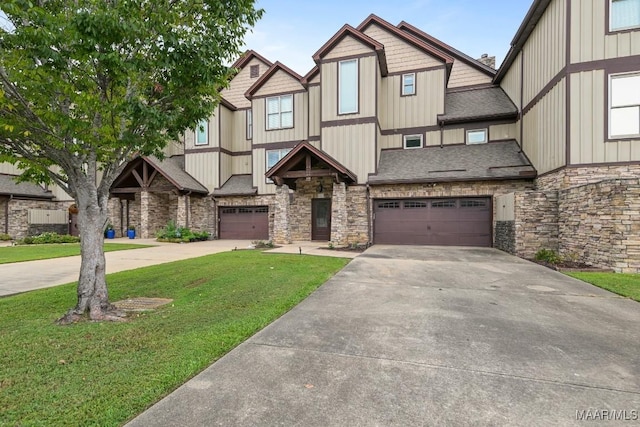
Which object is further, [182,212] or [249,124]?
[249,124]

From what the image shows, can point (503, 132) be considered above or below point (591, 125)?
above

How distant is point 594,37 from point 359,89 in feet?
28.5

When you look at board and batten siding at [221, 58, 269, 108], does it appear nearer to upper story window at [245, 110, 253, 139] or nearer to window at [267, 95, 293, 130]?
upper story window at [245, 110, 253, 139]

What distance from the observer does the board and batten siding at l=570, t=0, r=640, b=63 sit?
8.98 m

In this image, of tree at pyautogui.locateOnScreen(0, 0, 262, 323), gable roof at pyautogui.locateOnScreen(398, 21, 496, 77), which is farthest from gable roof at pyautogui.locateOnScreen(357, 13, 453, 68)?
tree at pyautogui.locateOnScreen(0, 0, 262, 323)

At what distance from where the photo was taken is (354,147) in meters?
14.9

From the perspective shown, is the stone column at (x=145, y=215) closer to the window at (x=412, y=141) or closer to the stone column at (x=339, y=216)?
the stone column at (x=339, y=216)

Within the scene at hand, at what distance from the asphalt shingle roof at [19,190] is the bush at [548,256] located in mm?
27716

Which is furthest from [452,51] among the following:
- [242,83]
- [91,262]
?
[91,262]

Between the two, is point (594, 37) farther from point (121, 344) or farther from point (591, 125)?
point (121, 344)

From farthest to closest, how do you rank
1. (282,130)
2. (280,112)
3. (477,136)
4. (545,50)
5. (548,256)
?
1. (280,112)
2. (282,130)
3. (477,136)
4. (545,50)
5. (548,256)

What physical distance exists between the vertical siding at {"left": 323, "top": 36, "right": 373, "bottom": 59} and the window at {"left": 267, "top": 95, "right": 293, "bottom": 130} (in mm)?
3678

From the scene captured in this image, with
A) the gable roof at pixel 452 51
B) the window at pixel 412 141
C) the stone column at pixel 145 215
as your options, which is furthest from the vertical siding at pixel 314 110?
the stone column at pixel 145 215

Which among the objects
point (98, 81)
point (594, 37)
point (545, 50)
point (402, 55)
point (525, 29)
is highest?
point (402, 55)
